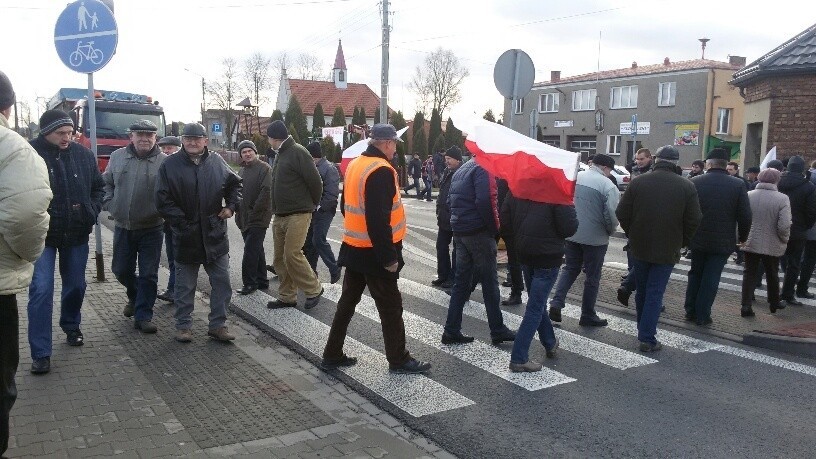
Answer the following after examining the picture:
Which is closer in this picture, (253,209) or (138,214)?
(138,214)

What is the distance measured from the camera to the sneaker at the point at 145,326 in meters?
6.39

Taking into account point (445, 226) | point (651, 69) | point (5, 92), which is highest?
point (651, 69)

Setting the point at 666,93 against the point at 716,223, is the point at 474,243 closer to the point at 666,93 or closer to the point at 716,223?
the point at 716,223

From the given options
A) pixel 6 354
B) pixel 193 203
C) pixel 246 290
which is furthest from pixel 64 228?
pixel 246 290

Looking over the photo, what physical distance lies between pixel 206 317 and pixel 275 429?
3155 mm

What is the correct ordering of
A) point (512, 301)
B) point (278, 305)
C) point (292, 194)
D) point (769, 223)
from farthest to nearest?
point (512, 301) → point (769, 223) → point (278, 305) → point (292, 194)

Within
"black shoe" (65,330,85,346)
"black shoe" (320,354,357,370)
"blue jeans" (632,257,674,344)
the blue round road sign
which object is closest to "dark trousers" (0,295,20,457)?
"black shoe" (65,330,85,346)

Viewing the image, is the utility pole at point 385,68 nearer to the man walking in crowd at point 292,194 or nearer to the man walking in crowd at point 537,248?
the man walking in crowd at point 292,194

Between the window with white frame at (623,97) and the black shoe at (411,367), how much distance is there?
157 ft

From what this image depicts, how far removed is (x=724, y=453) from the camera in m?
Answer: 4.19

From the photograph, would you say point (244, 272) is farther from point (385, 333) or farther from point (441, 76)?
point (441, 76)

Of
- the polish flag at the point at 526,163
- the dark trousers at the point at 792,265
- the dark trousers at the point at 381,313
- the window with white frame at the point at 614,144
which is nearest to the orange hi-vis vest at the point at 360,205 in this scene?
the dark trousers at the point at 381,313

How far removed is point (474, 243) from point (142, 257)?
3195 millimetres

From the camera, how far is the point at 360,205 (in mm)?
5391
